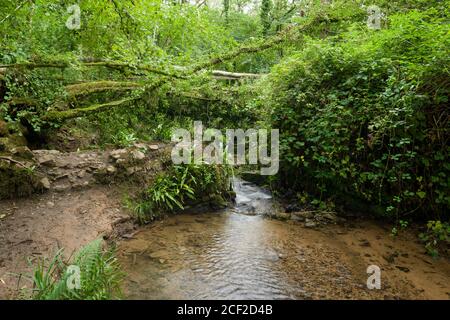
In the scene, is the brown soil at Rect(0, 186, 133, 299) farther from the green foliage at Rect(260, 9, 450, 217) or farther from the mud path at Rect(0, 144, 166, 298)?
the green foliage at Rect(260, 9, 450, 217)

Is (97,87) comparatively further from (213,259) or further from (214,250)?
(213,259)

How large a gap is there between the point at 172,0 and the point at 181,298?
7382 mm

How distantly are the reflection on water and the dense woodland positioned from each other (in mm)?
823

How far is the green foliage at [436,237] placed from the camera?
4328 mm

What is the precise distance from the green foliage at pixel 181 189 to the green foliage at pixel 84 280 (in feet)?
6.16

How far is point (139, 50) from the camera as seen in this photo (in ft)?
20.0

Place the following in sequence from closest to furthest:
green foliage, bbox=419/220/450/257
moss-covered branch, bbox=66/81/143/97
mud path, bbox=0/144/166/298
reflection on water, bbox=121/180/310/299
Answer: reflection on water, bbox=121/180/310/299 < mud path, bbox=0/144/166/298 < green foliage, bbox=419/220/450/257 < moss-covered branch, bbox=66/81/143/97

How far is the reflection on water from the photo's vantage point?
353cm

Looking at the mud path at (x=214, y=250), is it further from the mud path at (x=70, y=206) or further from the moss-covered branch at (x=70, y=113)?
the moss-covered branch at (x=70, y=113)

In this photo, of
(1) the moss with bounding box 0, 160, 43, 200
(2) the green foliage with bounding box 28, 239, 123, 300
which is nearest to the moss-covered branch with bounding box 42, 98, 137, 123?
(1) the moss with bounding box 0, 160, 43, 200

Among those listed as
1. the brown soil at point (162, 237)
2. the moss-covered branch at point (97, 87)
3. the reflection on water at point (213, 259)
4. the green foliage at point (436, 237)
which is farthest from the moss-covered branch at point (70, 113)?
the green foliage at point (436, 237)

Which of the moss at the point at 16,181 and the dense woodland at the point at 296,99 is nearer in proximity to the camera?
the moss at the point at 16,181
